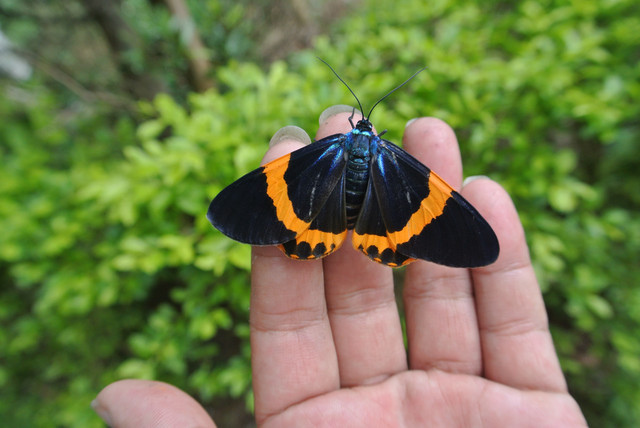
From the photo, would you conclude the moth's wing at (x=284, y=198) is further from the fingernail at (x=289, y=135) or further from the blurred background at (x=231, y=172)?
the blurred background at (x=231, y=172)

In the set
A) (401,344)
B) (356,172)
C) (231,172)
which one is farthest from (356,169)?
(401,344)

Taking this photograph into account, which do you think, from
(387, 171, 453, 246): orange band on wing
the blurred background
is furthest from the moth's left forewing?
the blurred background

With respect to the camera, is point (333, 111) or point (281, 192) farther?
point (333, 111)

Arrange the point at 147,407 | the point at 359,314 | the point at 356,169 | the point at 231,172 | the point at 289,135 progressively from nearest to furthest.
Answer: the point at 147,407 → the point at 356,169 → the point at 289,135 → the point at 359,314 → the point at 231,172

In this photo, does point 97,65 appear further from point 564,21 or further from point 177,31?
point 564,21

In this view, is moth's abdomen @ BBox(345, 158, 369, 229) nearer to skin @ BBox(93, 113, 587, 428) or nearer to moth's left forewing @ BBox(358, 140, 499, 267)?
moth's left forewing @ BBox(358, 140, 499, 267)

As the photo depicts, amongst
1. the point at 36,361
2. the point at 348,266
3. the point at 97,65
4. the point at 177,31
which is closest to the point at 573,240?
the point at 348,266

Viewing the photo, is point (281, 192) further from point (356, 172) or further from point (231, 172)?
point (231, 172)
